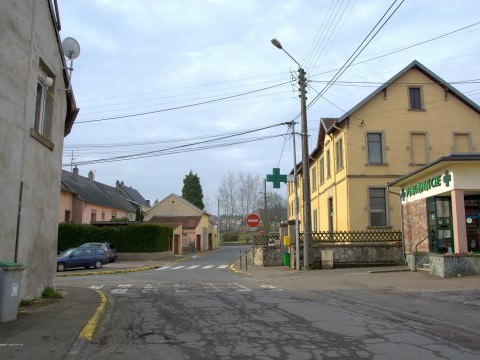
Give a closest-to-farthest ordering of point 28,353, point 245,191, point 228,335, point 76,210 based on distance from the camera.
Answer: point 28,353 < point 228,335 < point 76,210 < point 245,191

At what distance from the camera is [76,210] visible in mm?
50406

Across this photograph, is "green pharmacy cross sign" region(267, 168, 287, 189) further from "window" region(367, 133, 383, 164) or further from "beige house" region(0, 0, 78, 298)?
"beige house" region(0, 0, 78, 298)

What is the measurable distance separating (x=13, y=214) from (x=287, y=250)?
19400 millimetres

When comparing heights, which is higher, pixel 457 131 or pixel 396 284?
pixel 457 131

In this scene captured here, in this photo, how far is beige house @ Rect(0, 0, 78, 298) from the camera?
9562 millimetres

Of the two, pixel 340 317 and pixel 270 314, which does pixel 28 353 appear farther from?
pixel 340 317

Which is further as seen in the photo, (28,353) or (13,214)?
(13,214)

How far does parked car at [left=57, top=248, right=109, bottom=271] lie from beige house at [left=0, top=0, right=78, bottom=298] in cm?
1712

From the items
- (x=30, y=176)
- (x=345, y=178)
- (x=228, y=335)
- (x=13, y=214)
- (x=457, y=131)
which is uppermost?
(x=457, y=131)

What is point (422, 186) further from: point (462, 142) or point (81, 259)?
point (81, 259)

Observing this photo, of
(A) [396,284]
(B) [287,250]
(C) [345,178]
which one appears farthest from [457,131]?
(A) [396,284]

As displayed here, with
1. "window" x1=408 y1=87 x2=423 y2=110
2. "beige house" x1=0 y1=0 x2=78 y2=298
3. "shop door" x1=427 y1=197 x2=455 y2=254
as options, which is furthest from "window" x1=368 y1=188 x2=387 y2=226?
"beige house" x1=0 y1=0 x2=78 y2=298

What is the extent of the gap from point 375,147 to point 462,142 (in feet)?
17.3

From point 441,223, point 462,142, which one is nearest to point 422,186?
point 441,223
